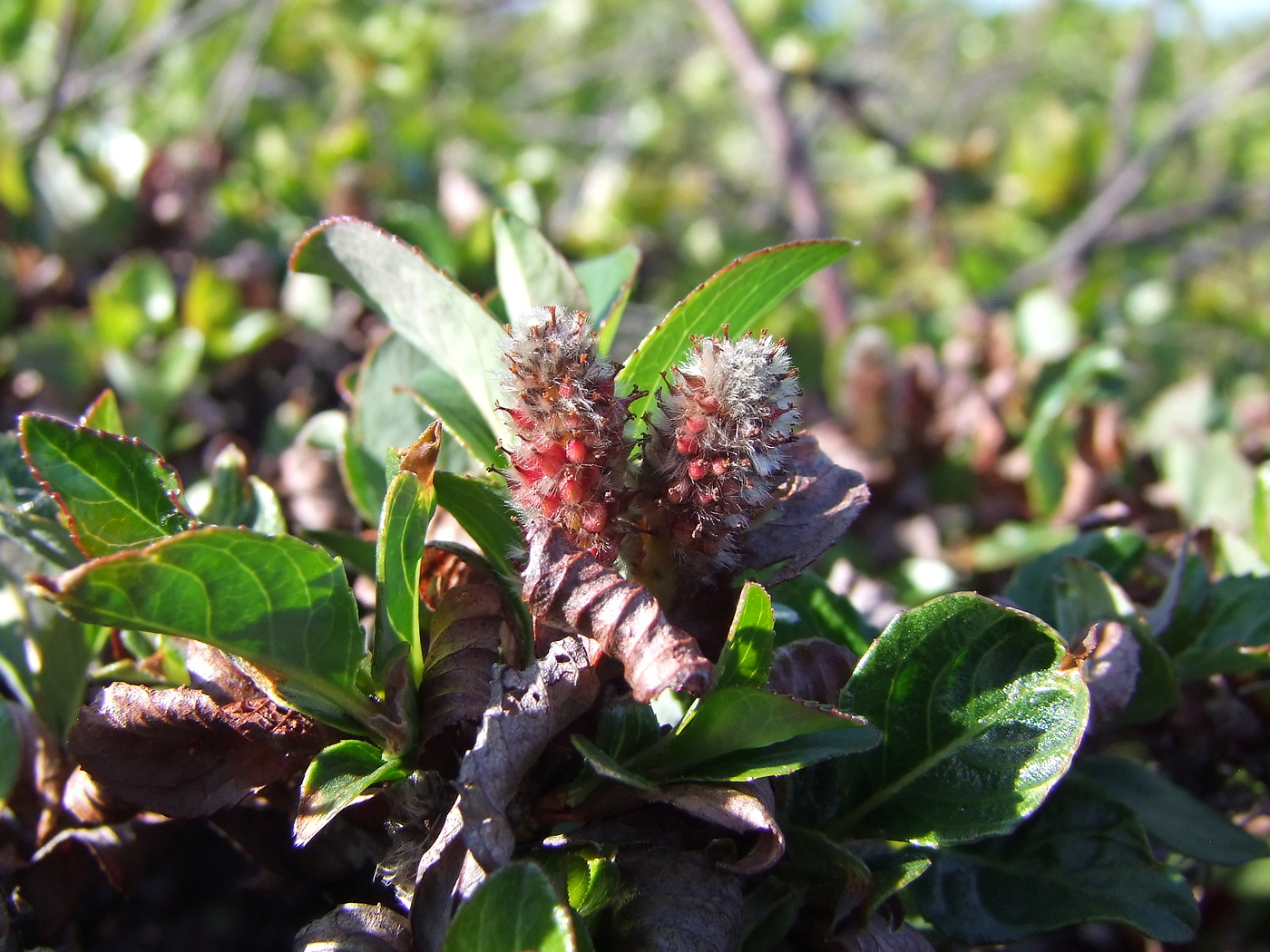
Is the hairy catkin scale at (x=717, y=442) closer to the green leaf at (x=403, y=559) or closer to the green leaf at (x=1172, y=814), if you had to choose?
the green leaf at (x=403, y=559)

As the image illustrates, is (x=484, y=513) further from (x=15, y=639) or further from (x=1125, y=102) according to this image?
(x=1125, y=102)

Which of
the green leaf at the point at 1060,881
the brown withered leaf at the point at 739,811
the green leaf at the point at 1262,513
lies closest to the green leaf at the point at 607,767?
the brown withered leaf at the point at 739,811

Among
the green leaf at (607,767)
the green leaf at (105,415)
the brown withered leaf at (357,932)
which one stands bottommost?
the brown withered leaf at (357,932)

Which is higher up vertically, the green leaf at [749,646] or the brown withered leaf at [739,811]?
the green leaf at [749,646]

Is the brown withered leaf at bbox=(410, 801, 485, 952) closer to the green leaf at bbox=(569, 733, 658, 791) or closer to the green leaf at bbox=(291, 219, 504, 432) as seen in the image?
the green leaf at bbox=(569, 733, 658, 791)

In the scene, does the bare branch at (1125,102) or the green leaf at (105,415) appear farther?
the bare branch at (1125,102)

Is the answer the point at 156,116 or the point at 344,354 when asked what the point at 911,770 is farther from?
the point at 156,116
